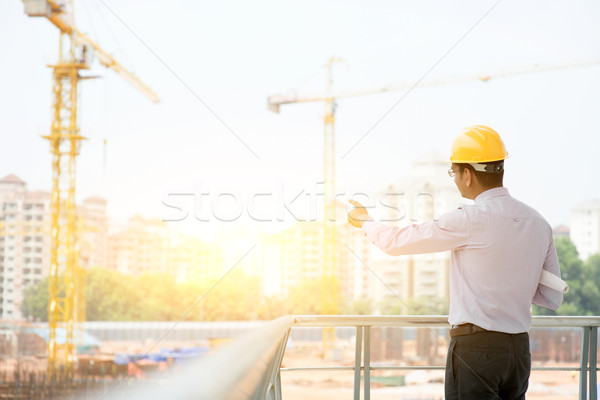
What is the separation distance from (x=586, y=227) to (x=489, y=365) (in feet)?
165

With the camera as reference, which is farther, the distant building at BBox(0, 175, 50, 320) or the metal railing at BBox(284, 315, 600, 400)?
the distant building at BBox(0, 175, 50, 320)

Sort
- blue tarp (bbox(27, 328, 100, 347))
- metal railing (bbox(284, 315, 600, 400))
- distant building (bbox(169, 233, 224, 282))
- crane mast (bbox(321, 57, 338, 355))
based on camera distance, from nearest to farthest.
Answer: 1. metal railing (bbox(284, 315, 600, 400))
2. blue tarp (bbox(27, 328, 100, 347))
3. crane mast (bbox(321, 57, 338, 355))
4. distant building (bbox(169, 233, 224, 282))

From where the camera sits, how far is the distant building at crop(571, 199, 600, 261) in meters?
45.4

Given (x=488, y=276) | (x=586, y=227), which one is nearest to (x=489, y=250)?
(x=488, y=276)

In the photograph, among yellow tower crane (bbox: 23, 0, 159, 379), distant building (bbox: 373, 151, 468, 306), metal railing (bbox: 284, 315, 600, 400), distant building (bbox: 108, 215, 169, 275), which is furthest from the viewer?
distant building (bbox: 108, 215, 169, 275)

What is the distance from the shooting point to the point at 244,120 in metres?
58.0

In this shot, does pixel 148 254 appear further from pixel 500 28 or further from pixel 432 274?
pixel 500 28

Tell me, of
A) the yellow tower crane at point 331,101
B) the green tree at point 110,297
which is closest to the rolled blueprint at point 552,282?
the yellow tower crane at point 331,101

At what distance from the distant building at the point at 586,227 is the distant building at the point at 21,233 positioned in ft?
120

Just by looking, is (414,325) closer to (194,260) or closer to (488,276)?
(488,276)

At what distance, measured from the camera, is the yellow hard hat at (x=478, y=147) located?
1.30 m

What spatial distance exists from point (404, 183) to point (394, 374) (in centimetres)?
1484

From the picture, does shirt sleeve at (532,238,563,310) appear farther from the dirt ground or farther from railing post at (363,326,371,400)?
the dirt ground

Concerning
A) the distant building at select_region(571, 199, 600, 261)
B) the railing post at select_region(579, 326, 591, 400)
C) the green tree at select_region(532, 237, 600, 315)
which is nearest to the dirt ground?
the green tree at select_region(532, 237, 600, 315)
